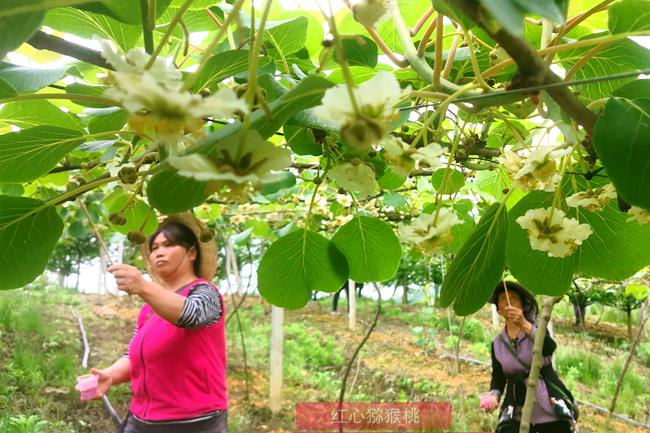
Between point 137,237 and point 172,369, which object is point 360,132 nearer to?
point 137,237

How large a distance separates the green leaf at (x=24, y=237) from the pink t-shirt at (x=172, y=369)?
4.73ft

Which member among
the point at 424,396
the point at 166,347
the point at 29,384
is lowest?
the point at 424,396

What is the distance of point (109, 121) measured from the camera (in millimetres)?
601

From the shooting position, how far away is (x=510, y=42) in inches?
11.4

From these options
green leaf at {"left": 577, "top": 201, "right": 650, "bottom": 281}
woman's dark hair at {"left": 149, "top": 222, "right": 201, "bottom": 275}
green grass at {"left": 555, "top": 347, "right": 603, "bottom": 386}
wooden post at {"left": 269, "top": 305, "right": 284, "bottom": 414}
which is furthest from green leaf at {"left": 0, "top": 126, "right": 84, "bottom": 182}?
green grass at {"left": 555, "top": 347, "right": 603, "bottom": 386}

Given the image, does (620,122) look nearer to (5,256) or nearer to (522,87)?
(522,87)

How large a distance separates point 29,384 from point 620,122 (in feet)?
16.4

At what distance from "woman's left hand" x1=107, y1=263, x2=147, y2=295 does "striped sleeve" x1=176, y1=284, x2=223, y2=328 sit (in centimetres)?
17

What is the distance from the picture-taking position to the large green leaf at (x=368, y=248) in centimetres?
75

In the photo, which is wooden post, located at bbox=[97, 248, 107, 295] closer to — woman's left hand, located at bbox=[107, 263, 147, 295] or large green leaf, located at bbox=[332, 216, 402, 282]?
woman's left hand, located at bbox=[107, 263, 147, 295]

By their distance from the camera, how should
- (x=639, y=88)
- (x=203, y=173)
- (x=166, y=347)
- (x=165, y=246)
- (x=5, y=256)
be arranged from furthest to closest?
(x=165, y=246)
(x=166, y=347)
(x=5, y=256)
(x=639, y=88)
(x=203, y=173)

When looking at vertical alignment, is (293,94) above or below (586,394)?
above

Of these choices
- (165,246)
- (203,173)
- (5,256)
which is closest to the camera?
(203,173)

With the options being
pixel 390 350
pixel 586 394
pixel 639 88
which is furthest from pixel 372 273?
pixel 390 350
